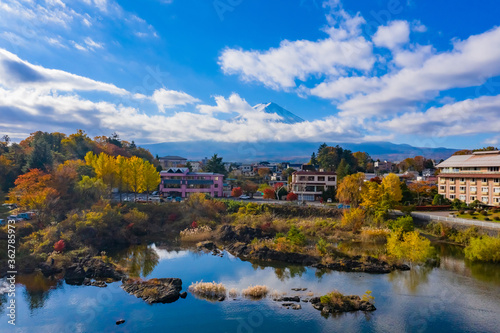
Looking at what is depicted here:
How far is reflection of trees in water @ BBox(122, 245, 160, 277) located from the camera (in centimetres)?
2425

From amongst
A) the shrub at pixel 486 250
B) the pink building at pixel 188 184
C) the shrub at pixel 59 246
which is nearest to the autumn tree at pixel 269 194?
the pink building at pixel 188 184

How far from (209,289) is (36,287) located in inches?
445

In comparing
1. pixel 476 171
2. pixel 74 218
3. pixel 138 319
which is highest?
pixel 476 171

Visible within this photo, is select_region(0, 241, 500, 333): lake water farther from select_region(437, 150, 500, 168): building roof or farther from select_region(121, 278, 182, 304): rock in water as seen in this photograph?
select_region(437, 150, 500, 168): building roof

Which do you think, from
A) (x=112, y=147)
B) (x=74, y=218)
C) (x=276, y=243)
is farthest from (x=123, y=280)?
(x=112, y=147)

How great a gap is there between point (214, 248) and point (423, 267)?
17.5 m

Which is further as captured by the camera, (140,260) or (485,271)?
(140,260)

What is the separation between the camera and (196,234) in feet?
112

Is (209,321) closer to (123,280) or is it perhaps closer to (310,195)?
(123,280)

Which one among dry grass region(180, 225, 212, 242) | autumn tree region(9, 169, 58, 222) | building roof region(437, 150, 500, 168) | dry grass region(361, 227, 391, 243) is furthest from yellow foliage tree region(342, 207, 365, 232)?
autumn tree region(9, 169, 58, 222)

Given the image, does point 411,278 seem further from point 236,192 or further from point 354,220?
point 236,192

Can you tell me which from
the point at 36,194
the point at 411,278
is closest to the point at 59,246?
the point at 36,194

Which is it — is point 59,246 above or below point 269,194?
below

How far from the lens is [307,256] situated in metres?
26.3
